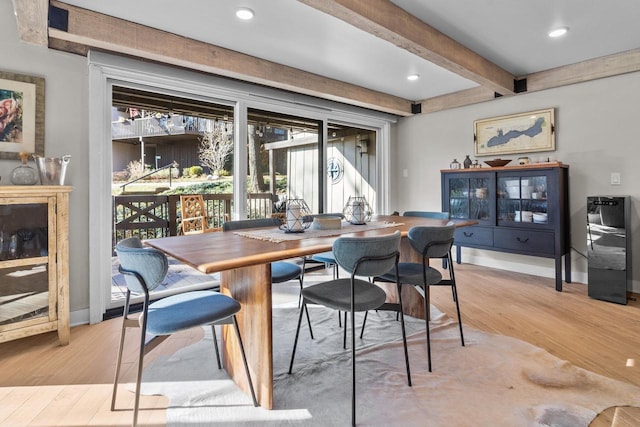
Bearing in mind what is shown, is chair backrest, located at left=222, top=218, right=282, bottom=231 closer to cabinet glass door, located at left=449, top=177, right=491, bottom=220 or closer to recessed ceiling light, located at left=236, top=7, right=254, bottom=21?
recessed ceiling light, located at left=236, top=7, right=254, bottom=21

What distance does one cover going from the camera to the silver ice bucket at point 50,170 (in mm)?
2400

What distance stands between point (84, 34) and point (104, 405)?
233 cm

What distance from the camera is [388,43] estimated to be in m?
2.98

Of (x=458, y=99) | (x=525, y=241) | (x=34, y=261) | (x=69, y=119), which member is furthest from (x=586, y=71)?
(x=34, y=261)

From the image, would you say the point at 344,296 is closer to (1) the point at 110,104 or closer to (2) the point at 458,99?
(1) the point at 110,104

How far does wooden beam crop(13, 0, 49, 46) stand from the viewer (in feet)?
6.84

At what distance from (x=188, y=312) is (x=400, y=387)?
3.82 ft

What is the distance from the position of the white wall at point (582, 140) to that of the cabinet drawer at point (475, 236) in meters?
0.48

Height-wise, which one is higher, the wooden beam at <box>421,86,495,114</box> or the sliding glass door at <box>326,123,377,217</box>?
the wooden beam at <box>421,86,495,114</box>

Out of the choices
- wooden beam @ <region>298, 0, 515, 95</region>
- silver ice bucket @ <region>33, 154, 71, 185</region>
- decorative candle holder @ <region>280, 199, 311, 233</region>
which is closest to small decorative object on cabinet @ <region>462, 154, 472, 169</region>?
wooden beam @ <region>298, 0, 515, 95</region>

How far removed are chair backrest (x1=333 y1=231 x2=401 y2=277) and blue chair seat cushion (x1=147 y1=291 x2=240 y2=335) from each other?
57 cm

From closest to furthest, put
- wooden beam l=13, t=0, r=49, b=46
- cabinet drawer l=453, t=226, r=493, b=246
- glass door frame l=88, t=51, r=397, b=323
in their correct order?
wooden beam l=13, t=0, r=49, b=46, glass door frame l=88, t=51, r=397, b=323, cabinet drawer l=453, t=226, r=493, b=246

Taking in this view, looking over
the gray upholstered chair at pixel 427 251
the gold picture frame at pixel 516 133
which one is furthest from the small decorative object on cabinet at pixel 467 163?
the gray upholstered chair at pixel 427 251

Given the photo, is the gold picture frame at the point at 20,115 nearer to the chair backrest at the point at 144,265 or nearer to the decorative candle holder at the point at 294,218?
the chair backrest at the point at 144,265
